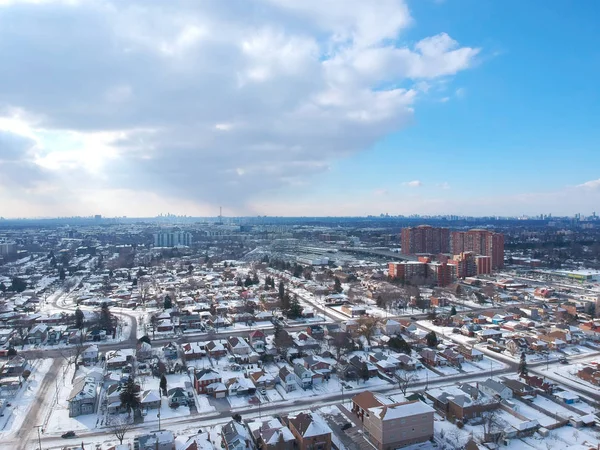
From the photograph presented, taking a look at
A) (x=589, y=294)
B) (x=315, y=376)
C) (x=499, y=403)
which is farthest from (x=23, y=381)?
(x=589, y=294)

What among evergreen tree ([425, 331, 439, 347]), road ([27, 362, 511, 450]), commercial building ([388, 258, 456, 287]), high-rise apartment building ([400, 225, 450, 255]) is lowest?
road ([27, 362, 511, 450])

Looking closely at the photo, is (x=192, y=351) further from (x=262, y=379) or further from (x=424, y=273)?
(x=424, y=273)

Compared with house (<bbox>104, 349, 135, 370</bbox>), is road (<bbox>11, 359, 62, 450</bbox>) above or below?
below

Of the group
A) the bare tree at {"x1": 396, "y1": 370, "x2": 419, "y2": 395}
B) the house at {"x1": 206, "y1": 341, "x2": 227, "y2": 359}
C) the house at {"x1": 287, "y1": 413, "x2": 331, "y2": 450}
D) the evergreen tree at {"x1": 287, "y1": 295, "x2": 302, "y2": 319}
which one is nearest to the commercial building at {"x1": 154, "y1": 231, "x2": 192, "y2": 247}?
the evergreen tree at {"x1": 287, "y1": 295, "x2": 302, "y2": 319}


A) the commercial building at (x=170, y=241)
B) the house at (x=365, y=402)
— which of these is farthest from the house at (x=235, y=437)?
the commercial building at (x=170, y=241)

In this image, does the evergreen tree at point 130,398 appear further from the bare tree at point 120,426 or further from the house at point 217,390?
the house at point 217,390

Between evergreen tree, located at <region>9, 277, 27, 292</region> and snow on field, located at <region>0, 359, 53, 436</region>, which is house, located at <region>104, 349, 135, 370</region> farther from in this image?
evergreen tree, located at <region>9, 277, 27, 292</region>
